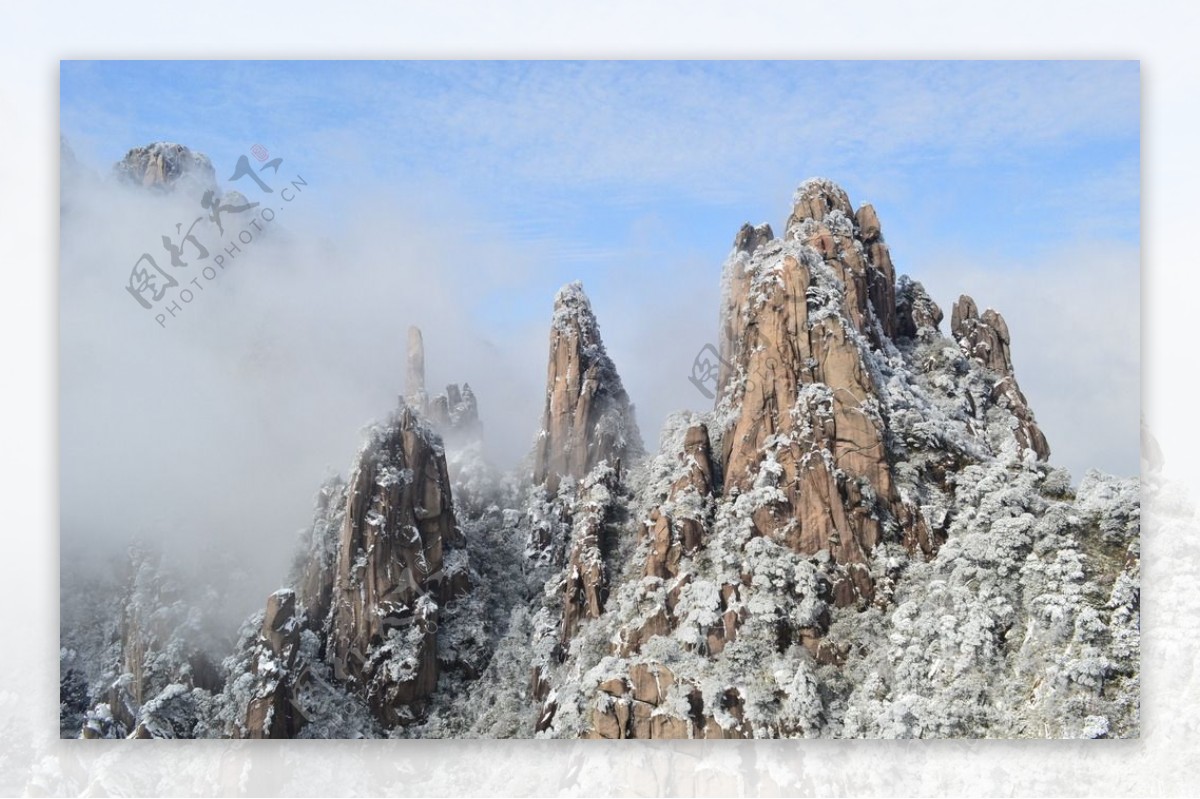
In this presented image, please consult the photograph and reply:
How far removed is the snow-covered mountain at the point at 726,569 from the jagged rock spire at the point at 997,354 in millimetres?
25

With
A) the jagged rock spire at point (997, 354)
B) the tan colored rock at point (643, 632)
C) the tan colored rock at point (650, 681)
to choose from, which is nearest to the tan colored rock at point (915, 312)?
the jagged rock spire at point (997, 354)

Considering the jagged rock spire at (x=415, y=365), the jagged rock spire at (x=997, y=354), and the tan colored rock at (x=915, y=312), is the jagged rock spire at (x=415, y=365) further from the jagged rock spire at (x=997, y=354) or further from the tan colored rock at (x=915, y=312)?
the jagged rock spire at (x=997, y=354)

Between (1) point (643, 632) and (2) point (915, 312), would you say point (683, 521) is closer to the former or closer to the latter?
(1) point (643, 632)

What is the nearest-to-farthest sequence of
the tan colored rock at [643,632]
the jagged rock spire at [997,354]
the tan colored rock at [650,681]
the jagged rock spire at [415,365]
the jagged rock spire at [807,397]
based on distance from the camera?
1. the tan colored rock at [650,681]
2. the tan colored rock at [643,632]
3. the jagged rock spire at [807,397]
4. the jagged rock spire at [415,365]
5. the jagged rock spire at [997,354]

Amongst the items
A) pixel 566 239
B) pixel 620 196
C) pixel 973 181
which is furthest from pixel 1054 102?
pixel 566 239

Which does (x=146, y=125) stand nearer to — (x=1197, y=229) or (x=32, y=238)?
(x=32, y=238)

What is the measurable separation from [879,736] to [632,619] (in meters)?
2.01

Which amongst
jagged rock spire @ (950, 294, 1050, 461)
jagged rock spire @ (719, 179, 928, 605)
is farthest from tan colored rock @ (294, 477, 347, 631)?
jagged rock spire @ (950, 294, 1050, 461)

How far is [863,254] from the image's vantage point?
318 inches

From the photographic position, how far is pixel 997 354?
A: 7.92m

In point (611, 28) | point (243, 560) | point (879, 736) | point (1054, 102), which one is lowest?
point (879, 736)

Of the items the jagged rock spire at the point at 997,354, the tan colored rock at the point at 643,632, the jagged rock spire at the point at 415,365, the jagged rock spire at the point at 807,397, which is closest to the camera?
the tan colored rock at the point at 643,632

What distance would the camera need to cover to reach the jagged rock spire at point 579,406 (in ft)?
25.1

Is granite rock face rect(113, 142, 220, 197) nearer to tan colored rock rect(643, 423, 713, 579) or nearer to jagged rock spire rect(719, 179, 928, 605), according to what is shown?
jagged rock spire rect(719, 179, 928, 605)
